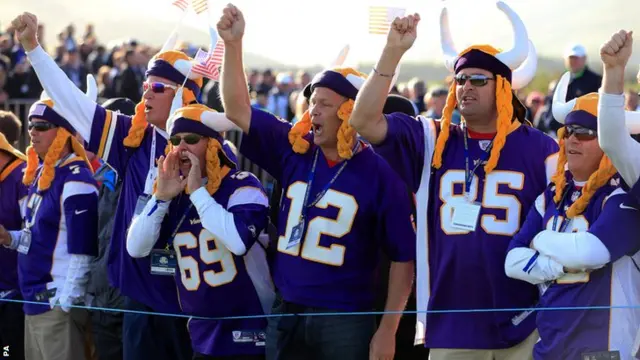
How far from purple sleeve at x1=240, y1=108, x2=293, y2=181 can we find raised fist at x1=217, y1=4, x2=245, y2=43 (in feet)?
1.46

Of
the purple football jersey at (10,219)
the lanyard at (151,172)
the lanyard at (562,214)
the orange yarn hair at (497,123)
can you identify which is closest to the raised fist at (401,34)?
the orange yarn hair at (497,123)

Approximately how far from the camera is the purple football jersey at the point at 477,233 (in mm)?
4730

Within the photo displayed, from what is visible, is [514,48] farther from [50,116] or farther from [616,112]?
[50,116]

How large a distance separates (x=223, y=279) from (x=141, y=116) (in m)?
1.14

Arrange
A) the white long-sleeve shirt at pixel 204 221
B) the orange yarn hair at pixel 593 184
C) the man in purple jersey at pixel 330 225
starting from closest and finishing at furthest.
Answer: the orange yarn hair at pixel 593 184 < the man in purple jersey at pixel 330 225 < the white long-sleeve shirt at pixel 204 221

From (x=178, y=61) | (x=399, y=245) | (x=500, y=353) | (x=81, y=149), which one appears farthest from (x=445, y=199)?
(x=81, y=149)

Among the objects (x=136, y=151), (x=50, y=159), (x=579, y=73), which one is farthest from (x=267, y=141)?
(x=579, y=73)

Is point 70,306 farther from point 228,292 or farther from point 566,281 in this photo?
point 566,281

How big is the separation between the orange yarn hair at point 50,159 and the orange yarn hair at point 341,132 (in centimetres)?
162

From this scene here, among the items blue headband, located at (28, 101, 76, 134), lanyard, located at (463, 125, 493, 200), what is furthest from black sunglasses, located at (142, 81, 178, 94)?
lanyard, located at (463, 125, 493, 200)

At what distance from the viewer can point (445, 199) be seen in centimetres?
483

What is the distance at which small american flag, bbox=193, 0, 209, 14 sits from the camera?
571 centimetres

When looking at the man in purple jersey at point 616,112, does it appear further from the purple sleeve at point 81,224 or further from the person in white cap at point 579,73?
the person in white cap at point 579,73

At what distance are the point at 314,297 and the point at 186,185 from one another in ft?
2.98
